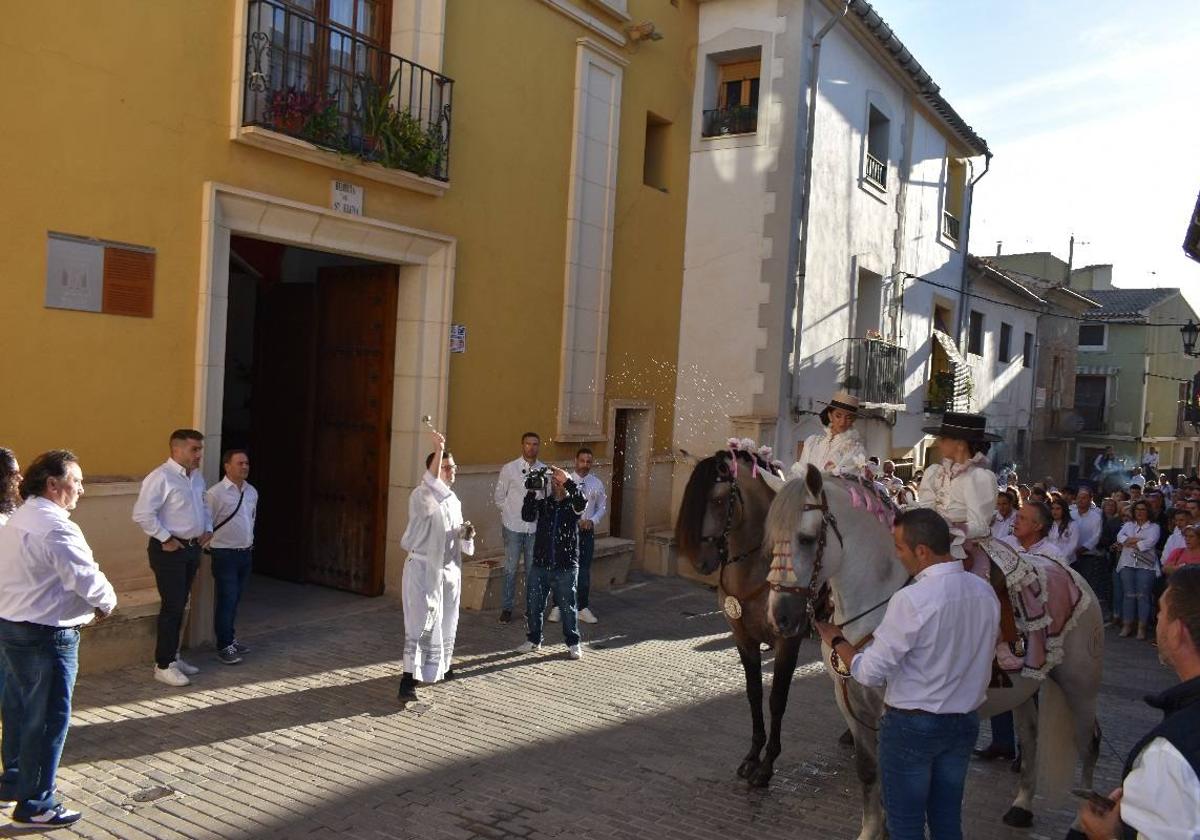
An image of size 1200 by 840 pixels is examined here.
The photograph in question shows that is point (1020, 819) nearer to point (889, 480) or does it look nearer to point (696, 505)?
point (696, 505)

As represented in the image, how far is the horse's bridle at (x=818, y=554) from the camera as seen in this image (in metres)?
4.38

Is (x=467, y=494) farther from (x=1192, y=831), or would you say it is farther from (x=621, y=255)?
(x=1192, y=831)

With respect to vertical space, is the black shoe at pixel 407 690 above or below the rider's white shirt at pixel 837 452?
below

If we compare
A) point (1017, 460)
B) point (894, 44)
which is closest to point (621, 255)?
point (894, 44)

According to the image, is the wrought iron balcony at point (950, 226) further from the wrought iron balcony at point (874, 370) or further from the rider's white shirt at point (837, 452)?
the rider's white shirt at point (837, 452)

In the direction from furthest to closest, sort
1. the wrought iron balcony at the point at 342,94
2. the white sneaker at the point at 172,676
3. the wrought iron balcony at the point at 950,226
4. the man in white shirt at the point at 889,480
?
the wrought iron balcony at the point at 950,226, the man in white shirt at the point at 889,480, the wrought iron balcony at the point at 342,94, the white sneaker at the point at 172,676

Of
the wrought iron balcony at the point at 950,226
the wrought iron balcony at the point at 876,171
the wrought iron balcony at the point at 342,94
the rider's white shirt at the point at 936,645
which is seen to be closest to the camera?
the rider's white shirt at the point at 936,645

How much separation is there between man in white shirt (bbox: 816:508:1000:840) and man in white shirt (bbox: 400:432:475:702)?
13.2ft

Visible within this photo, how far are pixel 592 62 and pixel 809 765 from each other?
910 centimetres

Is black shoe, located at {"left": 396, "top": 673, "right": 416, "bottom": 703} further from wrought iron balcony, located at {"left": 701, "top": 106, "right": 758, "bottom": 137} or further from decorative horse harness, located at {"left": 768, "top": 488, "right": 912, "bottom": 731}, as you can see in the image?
wrought iron balcony, located at {"left": 701, "top": 106, "right": 758, "bottom": 137}

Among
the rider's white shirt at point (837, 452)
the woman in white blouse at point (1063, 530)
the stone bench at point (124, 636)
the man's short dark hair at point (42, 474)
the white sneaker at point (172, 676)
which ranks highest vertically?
the rider's white shirt at point (837, 452)

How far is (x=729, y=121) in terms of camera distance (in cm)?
1409

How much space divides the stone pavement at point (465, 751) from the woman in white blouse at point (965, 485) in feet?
5.69

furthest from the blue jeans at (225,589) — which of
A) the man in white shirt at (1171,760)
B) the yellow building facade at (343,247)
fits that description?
the man in white shirt at (1171,760)
